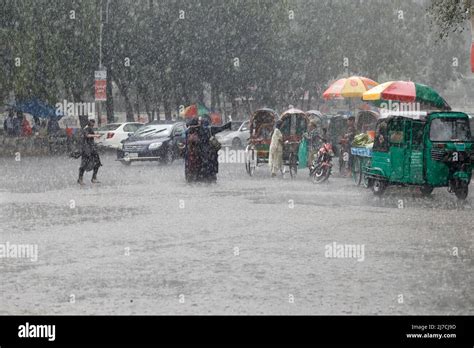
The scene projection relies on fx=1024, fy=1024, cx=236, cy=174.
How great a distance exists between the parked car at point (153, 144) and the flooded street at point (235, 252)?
475 inches

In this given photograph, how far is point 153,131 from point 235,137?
1575 centimetres

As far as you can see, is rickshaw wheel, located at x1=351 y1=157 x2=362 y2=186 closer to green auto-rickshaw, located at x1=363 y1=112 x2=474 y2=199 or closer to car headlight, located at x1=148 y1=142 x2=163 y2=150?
green auto-rickshaw, located at x1=363 y1=112 x2=474 y2=199

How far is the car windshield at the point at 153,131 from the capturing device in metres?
37.1

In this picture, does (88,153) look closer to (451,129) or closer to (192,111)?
(451,129)

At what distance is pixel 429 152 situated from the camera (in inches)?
808

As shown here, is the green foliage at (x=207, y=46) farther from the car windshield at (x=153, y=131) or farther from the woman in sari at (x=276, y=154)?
Answer: the car windshield at (x=153, y=131)

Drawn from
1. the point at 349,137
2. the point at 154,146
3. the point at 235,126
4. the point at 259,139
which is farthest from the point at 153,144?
the point at 235,126

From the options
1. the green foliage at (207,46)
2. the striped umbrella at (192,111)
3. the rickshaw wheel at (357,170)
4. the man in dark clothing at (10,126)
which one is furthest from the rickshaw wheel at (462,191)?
the striped umbrella at (192,111)

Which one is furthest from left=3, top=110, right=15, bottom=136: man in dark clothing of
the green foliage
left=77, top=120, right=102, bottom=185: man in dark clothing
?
left=77, top=120, right=102, bottom=185: man in dark clothing

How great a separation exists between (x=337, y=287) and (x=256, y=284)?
806mm

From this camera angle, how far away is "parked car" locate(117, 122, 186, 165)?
35.8 m

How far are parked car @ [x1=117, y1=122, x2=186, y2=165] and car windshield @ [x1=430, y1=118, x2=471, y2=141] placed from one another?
15709mm
